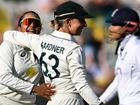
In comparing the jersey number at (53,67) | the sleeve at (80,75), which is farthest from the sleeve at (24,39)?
the sleeve at (80,75)

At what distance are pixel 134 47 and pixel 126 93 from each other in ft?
1.25

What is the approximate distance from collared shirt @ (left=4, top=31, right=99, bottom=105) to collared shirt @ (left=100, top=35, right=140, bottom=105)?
1.06ft

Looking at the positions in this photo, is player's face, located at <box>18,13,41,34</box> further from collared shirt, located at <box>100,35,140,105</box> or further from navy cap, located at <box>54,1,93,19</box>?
collared shirt, located at <box>100,35,140,105</box>

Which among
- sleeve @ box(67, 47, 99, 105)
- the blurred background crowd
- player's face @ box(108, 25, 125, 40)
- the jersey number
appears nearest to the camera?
player's face @ box(108, 25, 125, 40)

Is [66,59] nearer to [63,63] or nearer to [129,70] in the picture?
[63,63]

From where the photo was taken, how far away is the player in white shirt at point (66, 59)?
535cm

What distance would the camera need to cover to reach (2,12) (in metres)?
10.4

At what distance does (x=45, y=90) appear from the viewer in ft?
18.5

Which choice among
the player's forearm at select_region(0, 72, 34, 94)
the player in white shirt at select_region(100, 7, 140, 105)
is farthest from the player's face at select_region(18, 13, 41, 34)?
the player in white shirt at select_region(100, 7, 140, 105)

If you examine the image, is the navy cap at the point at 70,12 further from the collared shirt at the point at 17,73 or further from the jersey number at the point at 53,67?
the collared shirt at the point at 17,73

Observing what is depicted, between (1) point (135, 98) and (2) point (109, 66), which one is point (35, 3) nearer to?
(2) point (109, 66)

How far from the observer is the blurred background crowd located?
33.7 feet

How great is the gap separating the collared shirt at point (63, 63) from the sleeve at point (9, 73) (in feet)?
1.13

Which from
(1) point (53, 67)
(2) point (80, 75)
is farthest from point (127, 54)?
(1) point (53, 67)
